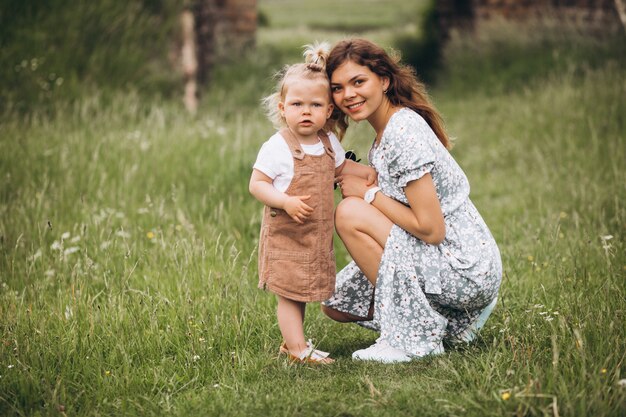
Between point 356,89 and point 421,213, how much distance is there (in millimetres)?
622

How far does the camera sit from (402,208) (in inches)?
132

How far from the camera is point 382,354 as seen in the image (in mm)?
3309

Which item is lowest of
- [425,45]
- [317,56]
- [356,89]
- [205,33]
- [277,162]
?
[425,45]

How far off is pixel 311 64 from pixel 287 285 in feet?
3.17

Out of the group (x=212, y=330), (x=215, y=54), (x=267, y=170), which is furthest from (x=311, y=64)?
(x=215, y=54)

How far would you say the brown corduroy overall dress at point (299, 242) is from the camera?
3.25 metres

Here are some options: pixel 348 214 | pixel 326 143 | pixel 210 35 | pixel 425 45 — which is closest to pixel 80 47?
pixel 210 35

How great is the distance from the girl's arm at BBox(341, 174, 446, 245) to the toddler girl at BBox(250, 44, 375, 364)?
30 centimetres

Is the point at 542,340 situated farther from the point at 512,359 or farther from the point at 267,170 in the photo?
the point at 267,170

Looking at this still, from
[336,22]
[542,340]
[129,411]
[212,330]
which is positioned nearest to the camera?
[129,411]

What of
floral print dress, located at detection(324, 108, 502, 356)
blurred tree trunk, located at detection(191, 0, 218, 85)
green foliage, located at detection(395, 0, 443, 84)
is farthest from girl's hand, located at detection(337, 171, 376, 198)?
green foliage, located at detection(395, 0, 443, 84)

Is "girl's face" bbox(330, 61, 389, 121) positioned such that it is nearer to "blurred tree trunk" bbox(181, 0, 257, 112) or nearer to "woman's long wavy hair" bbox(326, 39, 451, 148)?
"woman's long wavy hair" bbox(326, 39, 451, 148)

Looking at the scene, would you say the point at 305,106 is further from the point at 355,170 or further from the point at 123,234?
the point at 123,234

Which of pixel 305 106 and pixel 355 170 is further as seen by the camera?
pixel 355 170
